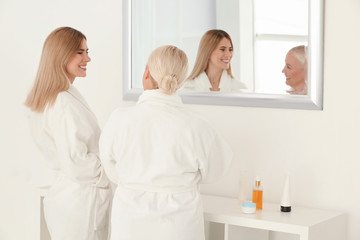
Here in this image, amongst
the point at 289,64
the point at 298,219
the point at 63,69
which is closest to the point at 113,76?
the point at 63,69

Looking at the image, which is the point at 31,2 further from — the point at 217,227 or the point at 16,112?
the point at 217,227

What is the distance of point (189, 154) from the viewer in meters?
2.44

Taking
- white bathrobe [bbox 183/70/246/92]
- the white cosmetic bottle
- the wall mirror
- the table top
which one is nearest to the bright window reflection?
the wall mirror

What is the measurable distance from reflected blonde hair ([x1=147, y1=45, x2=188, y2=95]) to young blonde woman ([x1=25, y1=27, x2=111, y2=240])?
18.9 inches

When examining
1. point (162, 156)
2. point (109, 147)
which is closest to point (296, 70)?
point (162, 156)

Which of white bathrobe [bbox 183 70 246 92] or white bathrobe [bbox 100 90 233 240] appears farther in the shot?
white bathrobe [bbox 183 70 246 92]

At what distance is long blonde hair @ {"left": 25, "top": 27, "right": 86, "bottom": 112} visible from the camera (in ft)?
9.20

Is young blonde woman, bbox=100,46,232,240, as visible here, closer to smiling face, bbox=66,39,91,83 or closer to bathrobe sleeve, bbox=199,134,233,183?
bathrobe sleeve, bbox=199,134,233,183

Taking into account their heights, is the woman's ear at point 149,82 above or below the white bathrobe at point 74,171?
above

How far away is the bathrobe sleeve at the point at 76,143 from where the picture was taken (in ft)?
8.96

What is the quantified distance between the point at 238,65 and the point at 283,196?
2.06ft

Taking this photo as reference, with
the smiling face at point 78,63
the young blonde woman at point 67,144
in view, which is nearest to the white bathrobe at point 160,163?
the young blonde woman at point 67,144

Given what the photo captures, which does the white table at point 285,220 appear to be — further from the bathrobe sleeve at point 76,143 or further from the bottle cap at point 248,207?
the bathrobe sleeve at point 76,143

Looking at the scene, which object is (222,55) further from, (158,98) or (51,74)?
(51,74)
